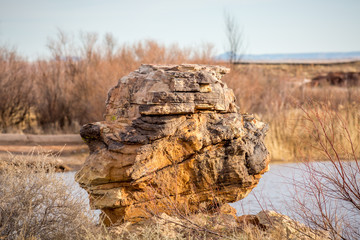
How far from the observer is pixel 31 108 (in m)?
16.9

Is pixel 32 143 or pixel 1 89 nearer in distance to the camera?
pixel 32 143

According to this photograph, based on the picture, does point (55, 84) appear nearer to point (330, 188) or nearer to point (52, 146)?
point (52, 146)

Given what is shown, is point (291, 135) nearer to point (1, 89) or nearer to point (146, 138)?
point (146, 138)

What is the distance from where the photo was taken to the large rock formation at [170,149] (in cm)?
441

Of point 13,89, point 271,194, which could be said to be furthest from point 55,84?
point 271,194

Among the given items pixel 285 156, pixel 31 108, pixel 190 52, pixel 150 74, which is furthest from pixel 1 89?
pixel 150 74

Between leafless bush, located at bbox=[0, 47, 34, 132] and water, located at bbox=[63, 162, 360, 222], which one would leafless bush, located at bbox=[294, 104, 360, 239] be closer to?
water, located at bbox=[63, 162, 360, 222]

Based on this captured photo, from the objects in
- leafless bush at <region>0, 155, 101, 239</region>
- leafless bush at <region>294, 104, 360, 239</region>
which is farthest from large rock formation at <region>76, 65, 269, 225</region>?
leafless bush at <region>294, 104, 360, 239</region>

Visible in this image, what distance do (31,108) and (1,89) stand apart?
6.20 feet

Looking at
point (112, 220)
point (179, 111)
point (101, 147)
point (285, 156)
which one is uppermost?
point (179, 111)

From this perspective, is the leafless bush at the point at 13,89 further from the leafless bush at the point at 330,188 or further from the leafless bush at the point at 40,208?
the leafless bush at the point at 330,188

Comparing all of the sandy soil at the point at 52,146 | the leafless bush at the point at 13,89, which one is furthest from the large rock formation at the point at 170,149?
the leafless bush at the point at 13,89

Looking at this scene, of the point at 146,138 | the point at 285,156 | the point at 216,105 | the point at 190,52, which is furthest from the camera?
the point at 190,52

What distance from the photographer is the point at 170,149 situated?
4559mm
